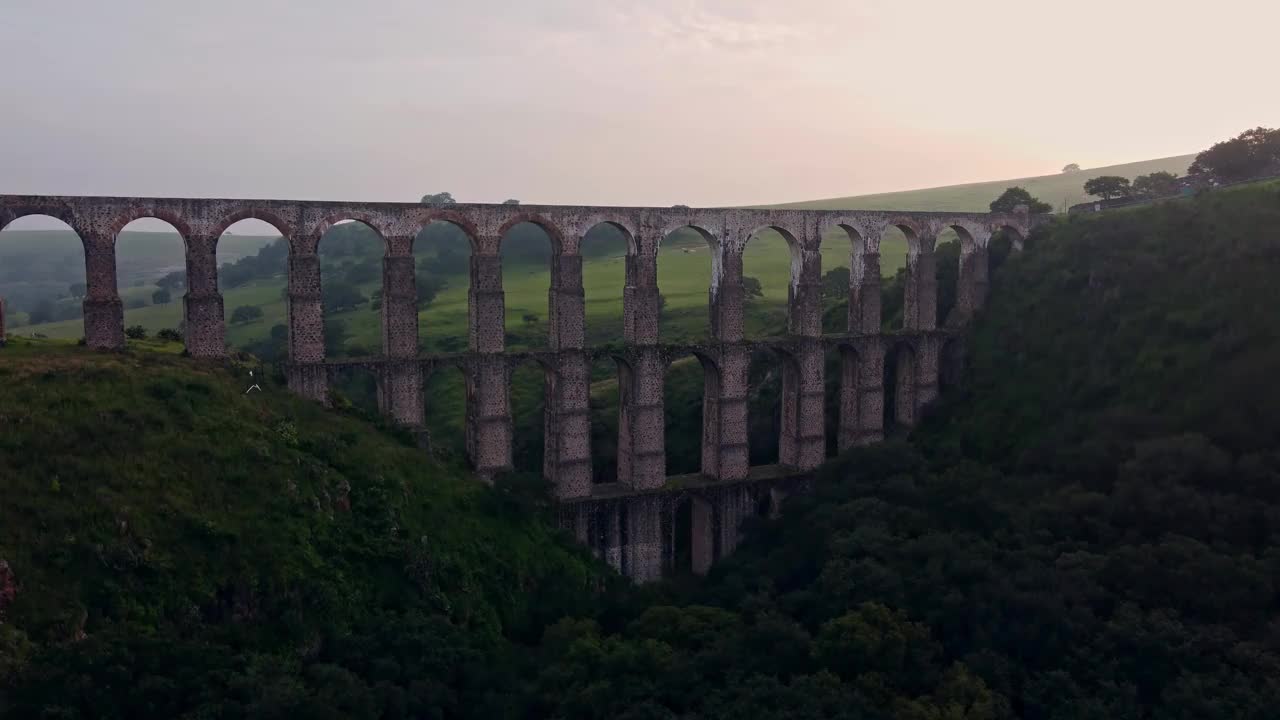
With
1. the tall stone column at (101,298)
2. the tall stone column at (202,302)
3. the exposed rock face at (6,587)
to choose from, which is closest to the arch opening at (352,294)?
the tall stone column at (202,302)

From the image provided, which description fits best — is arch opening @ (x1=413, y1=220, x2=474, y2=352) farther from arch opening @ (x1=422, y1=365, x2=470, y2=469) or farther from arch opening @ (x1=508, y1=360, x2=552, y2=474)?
arch opening @ (x1=508, y1=360, x2=552, y2=474)

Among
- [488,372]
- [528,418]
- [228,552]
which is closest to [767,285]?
[528,418]

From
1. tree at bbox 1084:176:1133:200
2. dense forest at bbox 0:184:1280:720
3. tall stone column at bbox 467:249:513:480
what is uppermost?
tree at bbox 1084:176:1133:200

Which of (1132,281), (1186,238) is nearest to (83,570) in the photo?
(1132,281)

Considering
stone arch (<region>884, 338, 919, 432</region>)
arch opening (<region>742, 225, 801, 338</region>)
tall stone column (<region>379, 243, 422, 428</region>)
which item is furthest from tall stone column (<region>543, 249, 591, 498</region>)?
stone arch (<region>884, 338, 919, 432</region>)

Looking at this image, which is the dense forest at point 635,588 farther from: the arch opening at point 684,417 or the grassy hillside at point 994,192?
the grassy hillside at point 994,192

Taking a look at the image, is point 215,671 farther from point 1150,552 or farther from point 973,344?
point 973,344

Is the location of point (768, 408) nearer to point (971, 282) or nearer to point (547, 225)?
point (971, 282)
